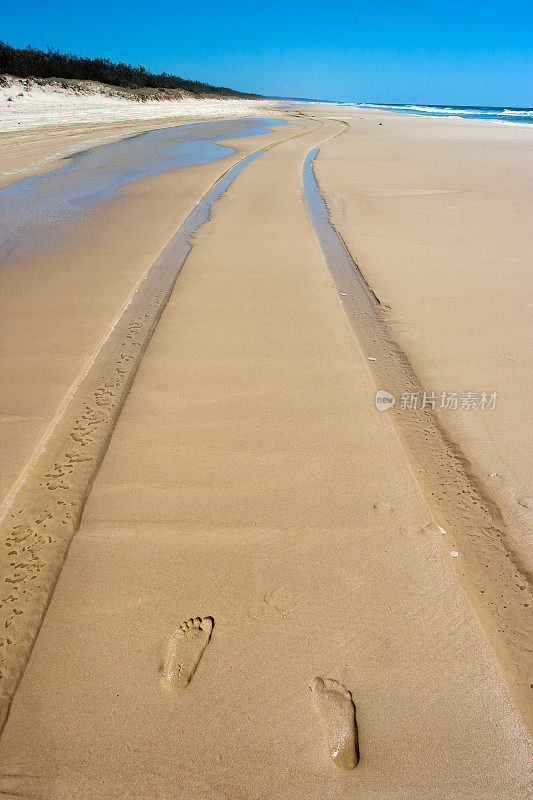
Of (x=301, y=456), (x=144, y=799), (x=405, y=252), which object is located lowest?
(x=144, y=799)

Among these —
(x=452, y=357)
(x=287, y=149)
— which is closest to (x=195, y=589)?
(x=452, y=357)

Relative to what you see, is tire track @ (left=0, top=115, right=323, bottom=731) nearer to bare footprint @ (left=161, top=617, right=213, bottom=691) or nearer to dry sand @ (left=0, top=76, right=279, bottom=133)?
bare footprint @ (left=161, top=617, right=213, bottom=691)

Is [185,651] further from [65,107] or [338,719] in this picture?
[65,107]

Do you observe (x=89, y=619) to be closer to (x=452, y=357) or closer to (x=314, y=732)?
(x=314, y=732)

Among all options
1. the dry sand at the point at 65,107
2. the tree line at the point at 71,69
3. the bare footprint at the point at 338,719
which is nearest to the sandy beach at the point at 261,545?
the bare footprint at the point at 338,719

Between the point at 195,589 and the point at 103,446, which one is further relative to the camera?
the point at 103,446

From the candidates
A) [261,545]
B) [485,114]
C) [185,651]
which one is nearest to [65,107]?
[261,545]

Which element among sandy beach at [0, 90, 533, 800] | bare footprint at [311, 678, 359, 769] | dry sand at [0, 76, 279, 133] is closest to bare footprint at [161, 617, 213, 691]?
sandy beach at [0, 90, 533, 800]
